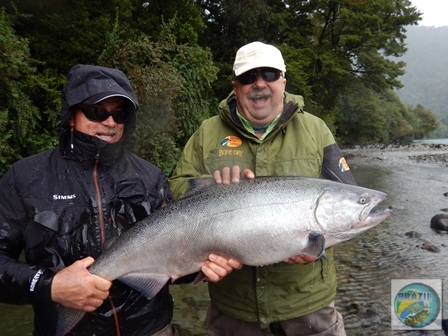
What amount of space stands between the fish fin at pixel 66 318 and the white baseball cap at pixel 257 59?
2.07m

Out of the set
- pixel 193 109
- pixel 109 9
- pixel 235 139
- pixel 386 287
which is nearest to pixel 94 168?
pixel 235 139

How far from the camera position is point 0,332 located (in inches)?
195

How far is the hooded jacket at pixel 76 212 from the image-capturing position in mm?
2348

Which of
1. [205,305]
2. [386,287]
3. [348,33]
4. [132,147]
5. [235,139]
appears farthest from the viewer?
[348,33]

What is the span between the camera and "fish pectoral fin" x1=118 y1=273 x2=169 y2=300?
2594 mm

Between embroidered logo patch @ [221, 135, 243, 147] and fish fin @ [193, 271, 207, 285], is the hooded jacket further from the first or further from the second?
embroidered logo patch @ [221, 135, 243, 147]

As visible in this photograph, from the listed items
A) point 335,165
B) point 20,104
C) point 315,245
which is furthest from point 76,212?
point 20,104

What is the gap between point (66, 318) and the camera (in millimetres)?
2404

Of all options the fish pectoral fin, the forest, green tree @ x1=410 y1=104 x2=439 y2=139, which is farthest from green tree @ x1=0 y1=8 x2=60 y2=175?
green tree @ x1=410 y1=104 x2=439 y2=139

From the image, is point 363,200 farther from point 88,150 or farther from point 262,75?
point 88,150

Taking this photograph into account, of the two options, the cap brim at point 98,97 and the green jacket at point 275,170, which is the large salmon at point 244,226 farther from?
the cap brim at point 98,97

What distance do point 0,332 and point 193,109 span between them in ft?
27.4

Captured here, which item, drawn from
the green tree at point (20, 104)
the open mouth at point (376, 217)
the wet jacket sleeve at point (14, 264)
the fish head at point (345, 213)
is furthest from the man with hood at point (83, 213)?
the green tree at point (20, 104)

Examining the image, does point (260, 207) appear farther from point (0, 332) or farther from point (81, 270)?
point (0, 332)
